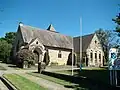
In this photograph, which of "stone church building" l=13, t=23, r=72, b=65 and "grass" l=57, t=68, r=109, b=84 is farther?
"stone church building" l=13, t=23, r=72, b=65

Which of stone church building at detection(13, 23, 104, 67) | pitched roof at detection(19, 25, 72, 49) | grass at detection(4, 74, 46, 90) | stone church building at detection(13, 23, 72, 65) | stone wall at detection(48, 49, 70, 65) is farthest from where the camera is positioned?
stone wall at detection(48, 49, 70, 65)

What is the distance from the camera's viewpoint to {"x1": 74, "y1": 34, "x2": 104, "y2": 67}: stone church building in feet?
171

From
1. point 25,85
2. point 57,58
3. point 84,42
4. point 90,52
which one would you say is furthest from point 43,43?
point 25,85

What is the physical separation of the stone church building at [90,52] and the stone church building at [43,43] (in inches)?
111

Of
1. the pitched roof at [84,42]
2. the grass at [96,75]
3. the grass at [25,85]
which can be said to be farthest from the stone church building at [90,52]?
the grass at [25,85]

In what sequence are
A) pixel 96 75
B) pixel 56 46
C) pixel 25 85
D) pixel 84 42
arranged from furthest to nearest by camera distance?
pixel 84 42 < pixel 56 46 < pixel 96 75 < pixel 25 85

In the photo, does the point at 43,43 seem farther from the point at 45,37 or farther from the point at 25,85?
the point at 25,85

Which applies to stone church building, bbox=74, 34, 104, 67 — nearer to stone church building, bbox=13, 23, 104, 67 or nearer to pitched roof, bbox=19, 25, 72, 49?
stone church building, bbox=13, 23, 104, 67

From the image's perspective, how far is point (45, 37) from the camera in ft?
163

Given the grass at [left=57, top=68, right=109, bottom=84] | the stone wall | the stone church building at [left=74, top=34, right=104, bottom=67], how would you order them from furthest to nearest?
the stone church building at [left=74, top=34, right=104, bottom=67], the stone wall, the grass at [left=57, top=68, right=109, bottom=84]

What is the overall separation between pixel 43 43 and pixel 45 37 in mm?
3608

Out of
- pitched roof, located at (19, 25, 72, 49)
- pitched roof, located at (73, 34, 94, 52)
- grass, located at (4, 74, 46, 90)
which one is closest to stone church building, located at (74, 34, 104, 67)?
pitched roof, located at (73, 34, 94, 52)

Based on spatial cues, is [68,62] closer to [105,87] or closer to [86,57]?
[86,57]

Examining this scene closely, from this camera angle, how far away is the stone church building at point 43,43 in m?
44.2
